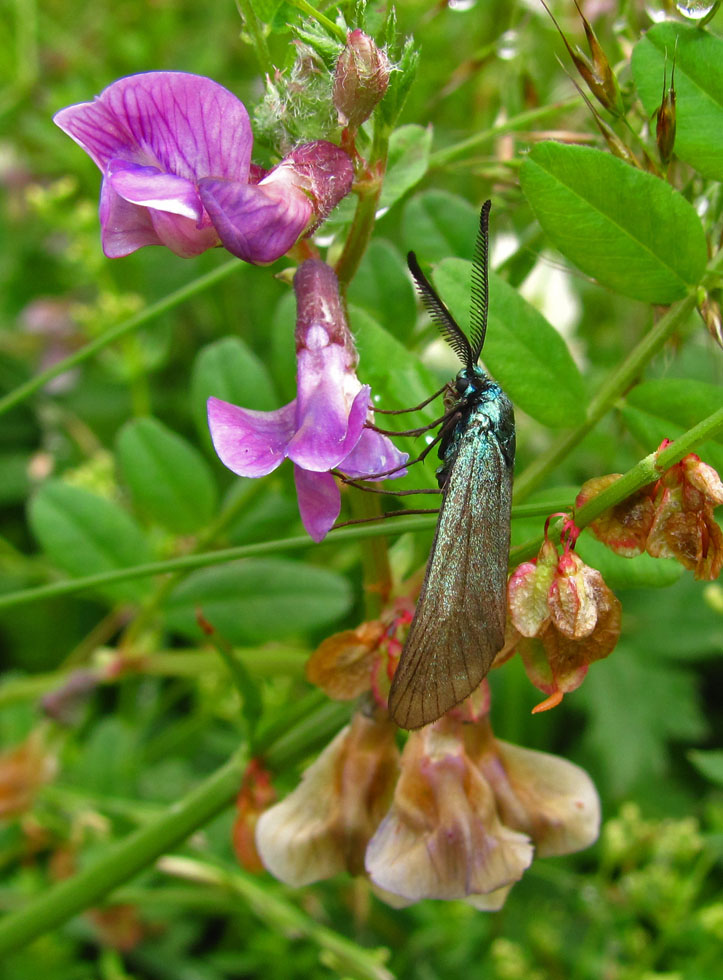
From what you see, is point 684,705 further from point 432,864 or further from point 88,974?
point 432,864

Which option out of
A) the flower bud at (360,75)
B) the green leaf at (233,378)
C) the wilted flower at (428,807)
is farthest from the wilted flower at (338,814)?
the green leaf at (233,378)

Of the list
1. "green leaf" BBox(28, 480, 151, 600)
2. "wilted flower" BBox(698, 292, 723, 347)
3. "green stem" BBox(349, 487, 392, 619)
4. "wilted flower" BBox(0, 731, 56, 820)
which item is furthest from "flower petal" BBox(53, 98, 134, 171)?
"wilted flower" BBox(0, 731, 56, 820)

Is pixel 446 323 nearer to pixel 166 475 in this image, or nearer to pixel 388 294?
pixel 388 294

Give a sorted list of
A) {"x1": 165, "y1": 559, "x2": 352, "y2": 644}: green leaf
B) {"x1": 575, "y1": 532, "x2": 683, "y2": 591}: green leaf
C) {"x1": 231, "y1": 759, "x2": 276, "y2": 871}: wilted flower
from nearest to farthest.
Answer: {"x1": 575, "y1": 532, "x2": 683, "y2": 591}: green leaf → {"x1": 231, "y1": 759, "x2": 276, "y2": 871}: wilted flower → {"x1": 165, "y1": 559, "x2": 352, "y2": 644}: green leaf

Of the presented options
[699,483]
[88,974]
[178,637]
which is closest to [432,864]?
[699,483]

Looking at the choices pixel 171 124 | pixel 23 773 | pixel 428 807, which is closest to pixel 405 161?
pixel 171 124

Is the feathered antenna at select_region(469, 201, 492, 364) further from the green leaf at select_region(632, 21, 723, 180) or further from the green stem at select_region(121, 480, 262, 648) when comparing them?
the green stem at select_region(121, 480, 262, 648)
